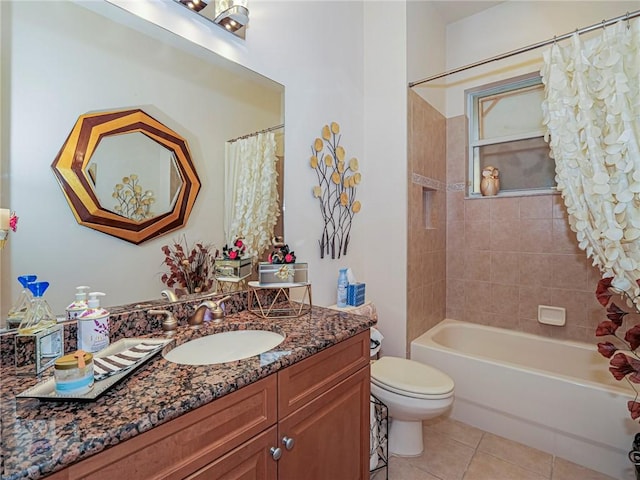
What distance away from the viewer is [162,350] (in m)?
0.96

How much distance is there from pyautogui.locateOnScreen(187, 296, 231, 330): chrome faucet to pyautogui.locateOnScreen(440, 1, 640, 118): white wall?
237 cm

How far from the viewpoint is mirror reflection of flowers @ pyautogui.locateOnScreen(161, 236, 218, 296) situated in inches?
49.4

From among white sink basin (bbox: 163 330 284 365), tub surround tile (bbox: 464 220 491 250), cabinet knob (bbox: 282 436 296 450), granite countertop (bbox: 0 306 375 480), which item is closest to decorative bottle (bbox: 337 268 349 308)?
white sink basin (bbox: 163 330 284 365)

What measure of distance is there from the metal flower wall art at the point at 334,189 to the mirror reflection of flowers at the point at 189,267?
74 centimetres

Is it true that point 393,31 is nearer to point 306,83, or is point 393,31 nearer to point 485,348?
point 306,83

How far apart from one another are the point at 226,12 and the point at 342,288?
1.52 m

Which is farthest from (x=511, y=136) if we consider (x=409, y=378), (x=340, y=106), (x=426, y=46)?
(x=409, y=378)

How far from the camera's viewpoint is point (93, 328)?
92cm

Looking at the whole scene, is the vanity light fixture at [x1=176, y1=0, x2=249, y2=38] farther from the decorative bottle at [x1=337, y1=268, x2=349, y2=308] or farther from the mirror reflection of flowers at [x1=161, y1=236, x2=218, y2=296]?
the decorative bottle at [x1=337, y1=268, x2=349, y2=308]

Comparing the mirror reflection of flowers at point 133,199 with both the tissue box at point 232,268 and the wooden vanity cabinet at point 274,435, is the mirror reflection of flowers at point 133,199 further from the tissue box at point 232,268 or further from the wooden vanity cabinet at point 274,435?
the wooden vanity cabinet at point 274,435

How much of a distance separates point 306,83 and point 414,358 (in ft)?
6.19

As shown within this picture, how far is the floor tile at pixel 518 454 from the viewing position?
5.57ft

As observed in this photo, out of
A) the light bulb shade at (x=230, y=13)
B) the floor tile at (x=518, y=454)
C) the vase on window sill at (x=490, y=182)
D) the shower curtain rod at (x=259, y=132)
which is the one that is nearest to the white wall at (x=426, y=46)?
the vase on window sill at (x=490, y=182)

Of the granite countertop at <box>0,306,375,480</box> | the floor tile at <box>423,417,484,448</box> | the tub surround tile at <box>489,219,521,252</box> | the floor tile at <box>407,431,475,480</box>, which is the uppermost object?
the tub surround tile at <box>489,219,521,252</box>
